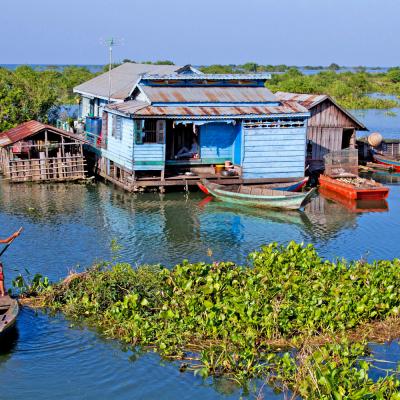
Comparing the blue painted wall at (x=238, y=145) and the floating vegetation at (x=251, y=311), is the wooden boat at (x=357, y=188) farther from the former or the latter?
the floating vegetation at (x=251, y=311)

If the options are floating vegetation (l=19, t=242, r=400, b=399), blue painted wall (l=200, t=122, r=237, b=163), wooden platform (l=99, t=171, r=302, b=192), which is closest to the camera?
floating vegetation (l=19, t=242, r=400, b=399)

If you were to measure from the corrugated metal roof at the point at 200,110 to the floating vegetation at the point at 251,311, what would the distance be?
1207 cm

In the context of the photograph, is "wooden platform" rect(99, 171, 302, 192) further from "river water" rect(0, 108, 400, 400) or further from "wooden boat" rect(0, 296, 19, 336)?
"wooden boat" rect(0, 296, 19, 336)

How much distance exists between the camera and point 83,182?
102ft

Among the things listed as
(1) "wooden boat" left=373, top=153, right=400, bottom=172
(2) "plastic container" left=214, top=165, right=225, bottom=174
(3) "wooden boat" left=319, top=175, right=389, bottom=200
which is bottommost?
(3) "wooden boat" left=319, top=175, right=389, bottom=200

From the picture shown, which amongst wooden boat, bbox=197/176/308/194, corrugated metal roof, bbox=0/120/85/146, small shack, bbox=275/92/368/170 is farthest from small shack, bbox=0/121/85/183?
small shack, bbox=275/92/368/170

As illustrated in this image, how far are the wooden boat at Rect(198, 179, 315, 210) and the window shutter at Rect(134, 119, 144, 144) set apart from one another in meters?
3.13

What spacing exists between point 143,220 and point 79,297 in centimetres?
923

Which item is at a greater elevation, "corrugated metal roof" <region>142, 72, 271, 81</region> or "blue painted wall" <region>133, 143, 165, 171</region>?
"corrugated metal roof" <region>142, 72, 271, 81</region>

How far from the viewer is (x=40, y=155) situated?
3058 cm

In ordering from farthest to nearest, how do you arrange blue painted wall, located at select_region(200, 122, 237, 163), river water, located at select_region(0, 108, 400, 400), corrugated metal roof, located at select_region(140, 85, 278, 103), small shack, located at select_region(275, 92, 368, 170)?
small shack, located at select_region(275, 92, 368, 170), blue painted wall, located at select_region(200, 122, 237, 163), corrugated metal roof, located at select_region(140, 85, 278, 103), river water, located at select_region(0, 108, 400, 400)

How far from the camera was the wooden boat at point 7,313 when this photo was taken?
547 inches

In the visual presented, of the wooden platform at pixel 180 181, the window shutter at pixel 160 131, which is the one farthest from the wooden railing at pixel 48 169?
the window shutter at pixel 160 131

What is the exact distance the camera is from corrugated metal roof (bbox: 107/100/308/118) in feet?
92.2
